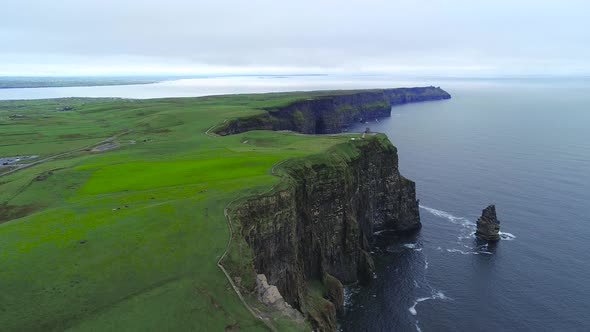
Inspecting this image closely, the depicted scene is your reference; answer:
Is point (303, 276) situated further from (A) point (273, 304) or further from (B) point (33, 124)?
(B) point (33, 124)

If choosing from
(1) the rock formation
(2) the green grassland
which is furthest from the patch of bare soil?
(1) the rock formation

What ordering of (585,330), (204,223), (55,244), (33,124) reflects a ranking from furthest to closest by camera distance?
(33,124) < (585,330) < (204,223) < (55,244)

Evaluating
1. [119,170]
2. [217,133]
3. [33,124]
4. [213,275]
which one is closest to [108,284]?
[213,275]

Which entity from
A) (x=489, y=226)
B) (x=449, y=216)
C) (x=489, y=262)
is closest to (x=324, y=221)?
(x=489, y=262)

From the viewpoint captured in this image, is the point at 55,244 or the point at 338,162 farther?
the point at 338,162

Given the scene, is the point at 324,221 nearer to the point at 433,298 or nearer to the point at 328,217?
the point at 328,217

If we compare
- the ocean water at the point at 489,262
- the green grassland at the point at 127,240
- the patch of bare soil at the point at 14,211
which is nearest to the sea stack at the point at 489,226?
the ocean water at the point at 489,262

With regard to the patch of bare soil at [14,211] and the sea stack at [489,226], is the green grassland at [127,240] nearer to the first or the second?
the patch of bare soil at [14,211]
